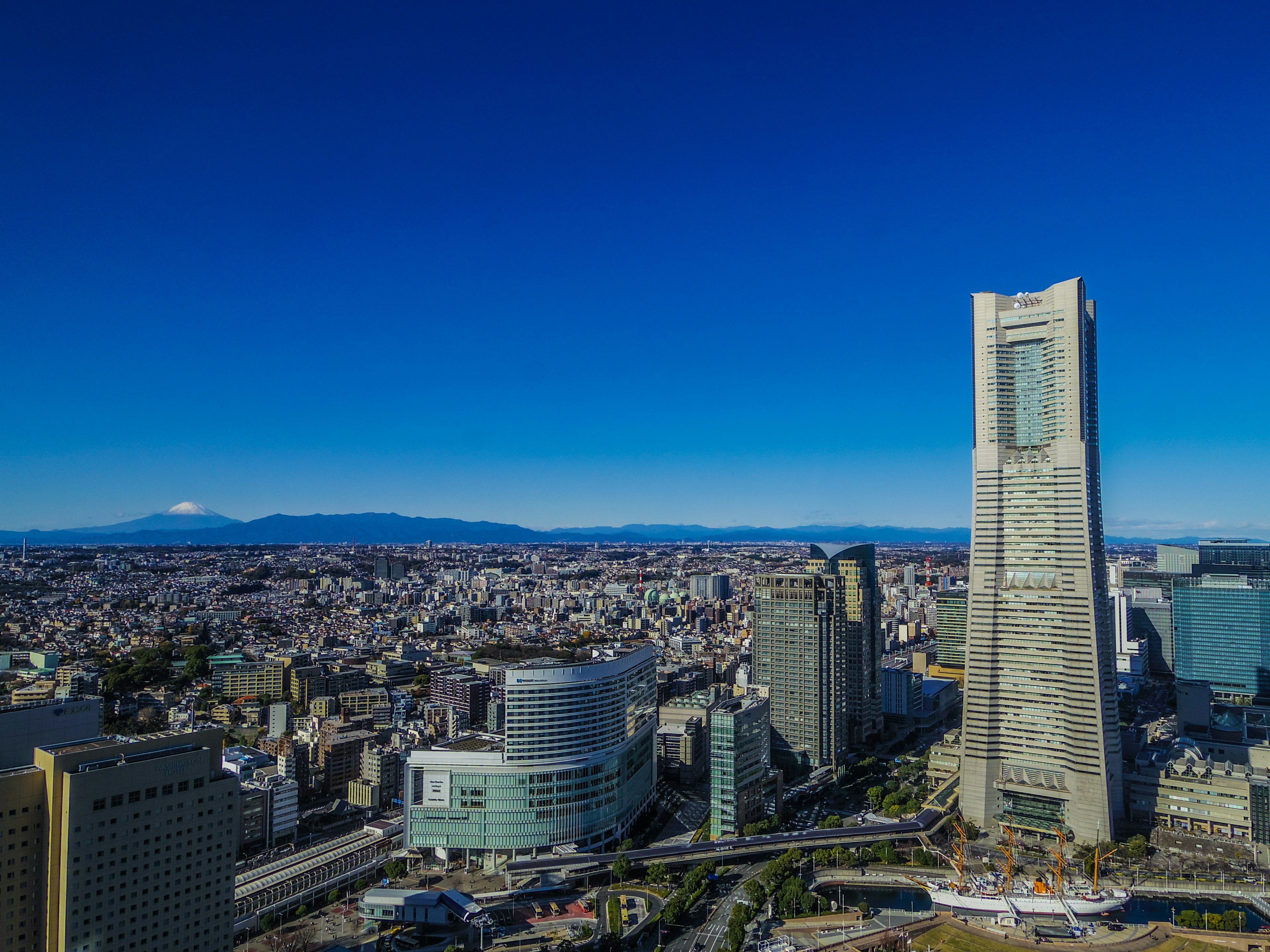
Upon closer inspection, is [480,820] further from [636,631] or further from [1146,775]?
[636,631]

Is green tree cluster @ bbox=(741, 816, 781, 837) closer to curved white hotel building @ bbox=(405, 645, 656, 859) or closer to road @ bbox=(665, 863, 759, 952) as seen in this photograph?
road @ bbox=(665, 863, 759, 952)

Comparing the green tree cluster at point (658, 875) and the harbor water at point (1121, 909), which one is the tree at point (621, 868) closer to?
the green tree cluster at point (658, 875)

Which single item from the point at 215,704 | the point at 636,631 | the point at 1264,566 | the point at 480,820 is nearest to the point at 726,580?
the point at 636,631

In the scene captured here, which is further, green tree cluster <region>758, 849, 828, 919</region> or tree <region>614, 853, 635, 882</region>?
tree <region>614, 853, 635, 882</region>

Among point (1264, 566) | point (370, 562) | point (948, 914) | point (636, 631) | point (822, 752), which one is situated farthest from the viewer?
point (370, 562)

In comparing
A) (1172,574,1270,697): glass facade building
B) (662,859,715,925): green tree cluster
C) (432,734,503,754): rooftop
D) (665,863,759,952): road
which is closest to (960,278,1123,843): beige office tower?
(665,863,759,952): road

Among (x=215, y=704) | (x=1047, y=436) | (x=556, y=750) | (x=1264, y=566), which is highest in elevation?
(x=1047, y=436)
